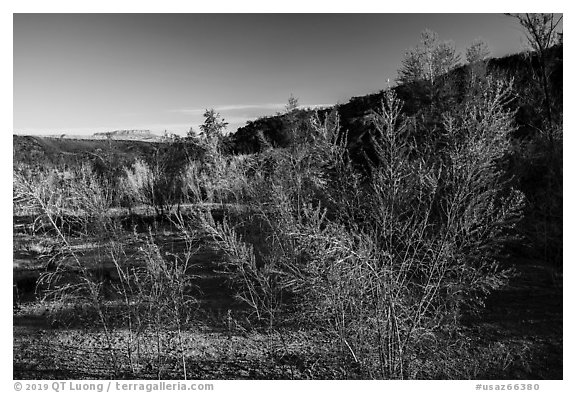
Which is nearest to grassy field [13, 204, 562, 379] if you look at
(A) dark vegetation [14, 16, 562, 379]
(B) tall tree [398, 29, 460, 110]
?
(A) dark vegetation [14, 16, 562, 379]

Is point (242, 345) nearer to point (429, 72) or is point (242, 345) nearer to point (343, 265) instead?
point (343, 265)

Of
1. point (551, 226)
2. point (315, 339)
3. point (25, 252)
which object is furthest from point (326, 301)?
point (25, 252)

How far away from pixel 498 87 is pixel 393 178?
1.10 metres

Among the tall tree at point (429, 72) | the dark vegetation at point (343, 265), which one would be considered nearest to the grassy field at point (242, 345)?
the dark vegetation at point (343, 265)

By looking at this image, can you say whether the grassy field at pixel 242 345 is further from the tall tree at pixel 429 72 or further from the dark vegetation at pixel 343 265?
the tall tree at pixel 429 72

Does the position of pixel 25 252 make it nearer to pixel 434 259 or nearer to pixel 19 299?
pixel 19 299

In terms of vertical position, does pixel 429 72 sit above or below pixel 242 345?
above

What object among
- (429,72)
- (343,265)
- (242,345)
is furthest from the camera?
(429,72)

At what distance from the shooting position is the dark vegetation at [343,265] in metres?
3.62

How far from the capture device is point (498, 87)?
3.36 m

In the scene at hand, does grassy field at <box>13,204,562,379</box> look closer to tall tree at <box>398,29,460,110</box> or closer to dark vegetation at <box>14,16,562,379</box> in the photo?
dark vegetation at <box>14,16,562,379</box>

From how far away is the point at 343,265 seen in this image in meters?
3.54

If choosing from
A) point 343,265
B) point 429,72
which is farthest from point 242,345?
point 429,72
